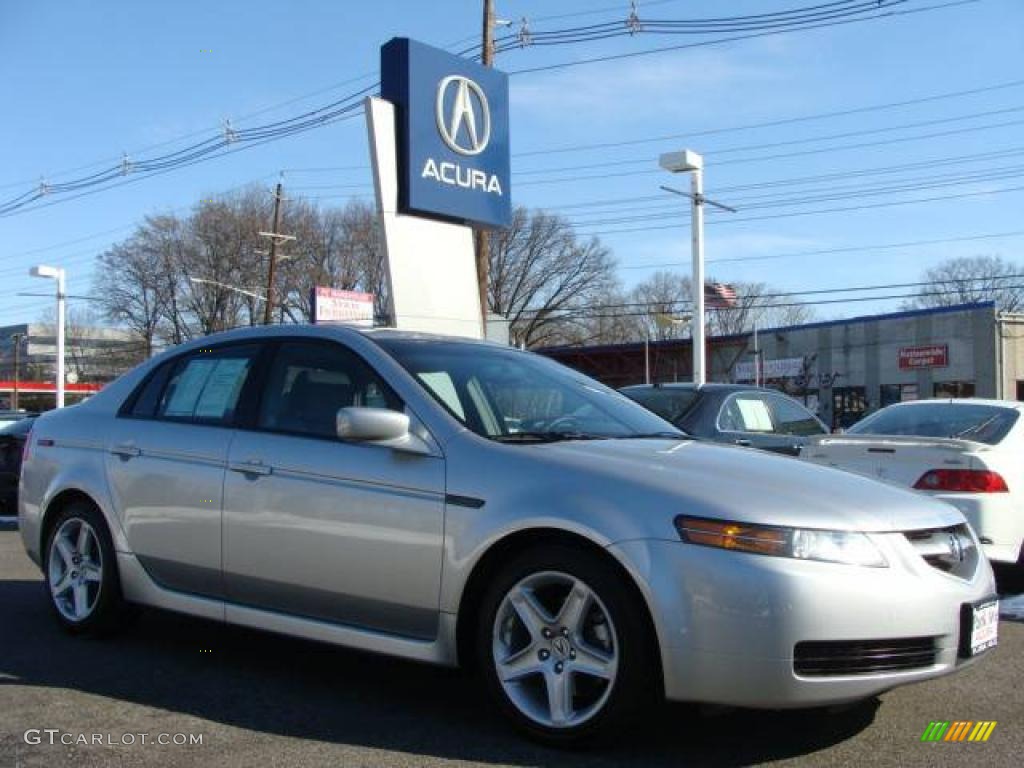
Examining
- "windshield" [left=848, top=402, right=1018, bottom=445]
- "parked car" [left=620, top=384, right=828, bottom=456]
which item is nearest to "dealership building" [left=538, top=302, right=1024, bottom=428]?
"parked car" [left=620, top=384, right=828, bottom=456]

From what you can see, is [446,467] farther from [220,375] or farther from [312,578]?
[220,375]

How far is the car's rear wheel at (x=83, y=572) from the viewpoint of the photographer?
17.5 feet

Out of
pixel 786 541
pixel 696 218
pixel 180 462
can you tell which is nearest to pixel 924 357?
pixel 696 218

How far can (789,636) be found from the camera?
11.0 feet

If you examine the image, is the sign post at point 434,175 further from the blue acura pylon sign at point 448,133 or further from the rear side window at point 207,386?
the rear side window at point 207,386

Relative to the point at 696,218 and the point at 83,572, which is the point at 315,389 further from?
the point at 696,218

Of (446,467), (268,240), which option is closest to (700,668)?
(446,467)

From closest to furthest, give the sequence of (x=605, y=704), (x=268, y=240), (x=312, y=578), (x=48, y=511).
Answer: (x=605, y=704) < (x=312, y=578) < (x=48, y=511) < (x=268, y=240)

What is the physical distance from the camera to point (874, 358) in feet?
142

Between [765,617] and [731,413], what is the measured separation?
19.4 feet

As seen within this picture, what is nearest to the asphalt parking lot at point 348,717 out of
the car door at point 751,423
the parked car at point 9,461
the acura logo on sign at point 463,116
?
the car door at point 751,423

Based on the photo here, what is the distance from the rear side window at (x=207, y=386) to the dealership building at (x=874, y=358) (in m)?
38.3

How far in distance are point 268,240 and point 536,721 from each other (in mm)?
54579

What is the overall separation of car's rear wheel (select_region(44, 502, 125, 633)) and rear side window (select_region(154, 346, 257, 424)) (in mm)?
711
